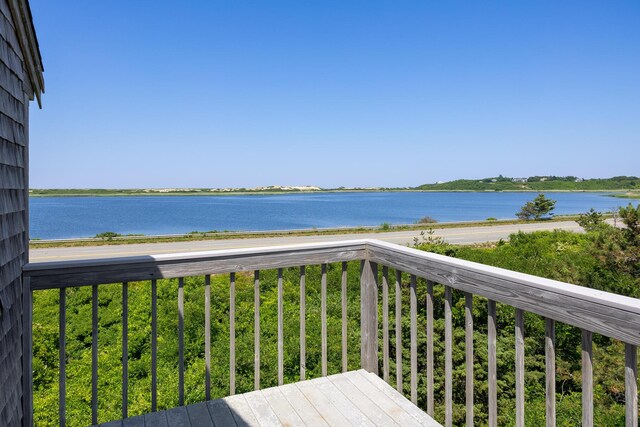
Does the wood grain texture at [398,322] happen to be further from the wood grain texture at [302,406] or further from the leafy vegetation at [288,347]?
the leafy vegetation at [288,347]

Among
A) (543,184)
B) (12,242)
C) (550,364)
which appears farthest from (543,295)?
(543,184)

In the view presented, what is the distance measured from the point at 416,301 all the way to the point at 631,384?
1039 mm

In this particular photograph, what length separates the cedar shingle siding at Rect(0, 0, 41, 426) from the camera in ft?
4.77

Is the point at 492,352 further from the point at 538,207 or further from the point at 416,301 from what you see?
the point at 538,207

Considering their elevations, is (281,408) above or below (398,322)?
below

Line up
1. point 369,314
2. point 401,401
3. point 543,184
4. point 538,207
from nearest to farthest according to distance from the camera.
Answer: point 401,401, point 369,314, point 538,207, point 543,184

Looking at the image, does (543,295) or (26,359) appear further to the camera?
(26,359)

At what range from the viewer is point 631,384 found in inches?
41.1

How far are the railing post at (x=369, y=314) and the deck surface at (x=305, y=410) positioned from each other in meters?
0.18

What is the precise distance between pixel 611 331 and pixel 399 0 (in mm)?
14136

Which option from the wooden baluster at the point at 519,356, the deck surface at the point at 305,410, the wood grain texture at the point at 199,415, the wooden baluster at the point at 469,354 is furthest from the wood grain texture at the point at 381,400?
the wood grain texture at the point at 199,415

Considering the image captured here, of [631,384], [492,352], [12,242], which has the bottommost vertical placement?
[492,352]

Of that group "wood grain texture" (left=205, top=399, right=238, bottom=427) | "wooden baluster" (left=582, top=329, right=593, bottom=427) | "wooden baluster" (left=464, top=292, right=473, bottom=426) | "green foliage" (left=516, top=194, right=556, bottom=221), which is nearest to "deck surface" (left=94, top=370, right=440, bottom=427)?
"wood grain texture" (left=205, top=399, right=238, bottom=427)

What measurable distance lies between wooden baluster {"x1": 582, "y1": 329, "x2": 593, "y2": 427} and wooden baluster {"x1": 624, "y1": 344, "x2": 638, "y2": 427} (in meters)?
0.10
